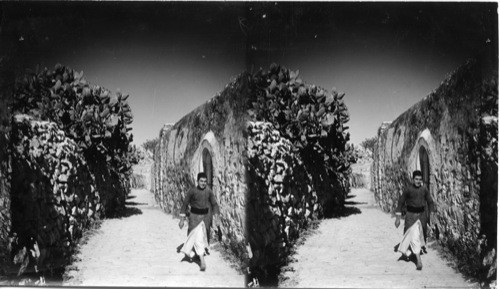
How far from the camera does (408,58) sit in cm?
675

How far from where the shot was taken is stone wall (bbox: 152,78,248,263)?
21.6 feet

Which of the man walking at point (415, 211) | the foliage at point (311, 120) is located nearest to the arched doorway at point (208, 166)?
the foliage at point (311, 120)

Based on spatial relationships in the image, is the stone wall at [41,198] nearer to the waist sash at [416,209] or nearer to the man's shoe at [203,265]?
the man's shoe at [203,265]

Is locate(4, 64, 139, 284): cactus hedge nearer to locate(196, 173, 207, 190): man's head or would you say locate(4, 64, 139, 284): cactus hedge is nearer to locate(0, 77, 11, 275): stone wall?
locate(0, 77, 11, 275): stone wall

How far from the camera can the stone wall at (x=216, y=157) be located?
260 inches

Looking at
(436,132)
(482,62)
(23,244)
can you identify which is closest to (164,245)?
(23,244)

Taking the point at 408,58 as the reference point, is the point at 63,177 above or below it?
below

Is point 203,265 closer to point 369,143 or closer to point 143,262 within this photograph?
point 143,262

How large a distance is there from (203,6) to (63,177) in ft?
8.99

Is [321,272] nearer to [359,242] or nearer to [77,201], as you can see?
[359,242]

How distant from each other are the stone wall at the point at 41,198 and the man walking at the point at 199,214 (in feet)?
4.76

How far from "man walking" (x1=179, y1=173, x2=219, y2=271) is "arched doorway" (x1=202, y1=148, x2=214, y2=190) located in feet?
0.15

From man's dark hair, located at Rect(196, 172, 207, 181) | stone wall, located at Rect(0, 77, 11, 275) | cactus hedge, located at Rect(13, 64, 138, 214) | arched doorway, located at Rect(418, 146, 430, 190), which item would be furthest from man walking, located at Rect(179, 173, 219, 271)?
arched doorway, located at Rect(418, 146, 430, 190)

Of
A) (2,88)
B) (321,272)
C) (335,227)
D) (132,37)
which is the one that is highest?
(132,37)
